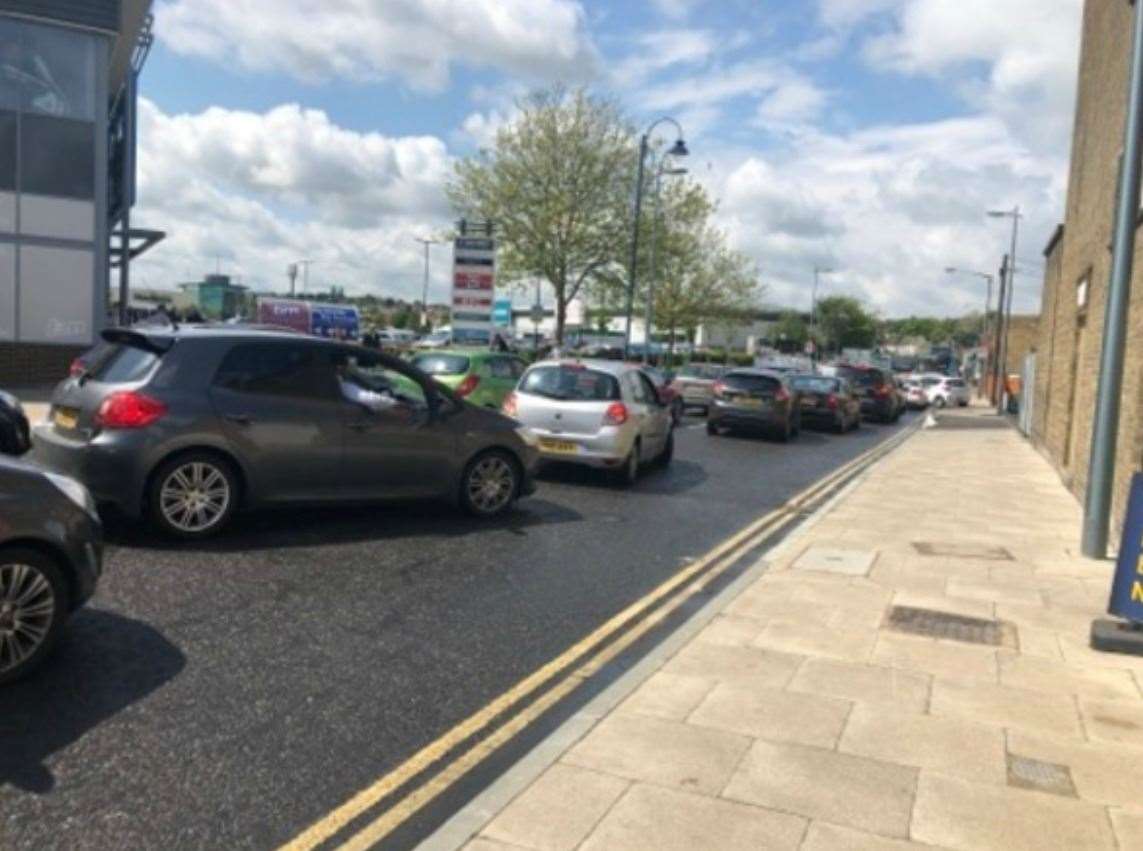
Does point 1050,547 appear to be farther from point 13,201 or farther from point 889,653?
point 13,201

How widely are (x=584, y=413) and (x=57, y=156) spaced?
14214 millimetres

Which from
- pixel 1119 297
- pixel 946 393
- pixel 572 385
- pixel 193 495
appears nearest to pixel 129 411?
pixel 193 495

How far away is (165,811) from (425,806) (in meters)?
0.90

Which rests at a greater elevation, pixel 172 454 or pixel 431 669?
pixel 172 454

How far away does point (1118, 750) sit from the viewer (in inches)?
181

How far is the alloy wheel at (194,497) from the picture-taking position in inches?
296

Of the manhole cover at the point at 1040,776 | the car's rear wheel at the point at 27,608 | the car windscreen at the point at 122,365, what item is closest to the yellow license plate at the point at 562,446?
the car windscreen at the point at 122,365

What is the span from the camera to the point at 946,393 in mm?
48531

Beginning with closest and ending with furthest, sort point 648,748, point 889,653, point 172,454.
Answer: point 648,748, point 889,653, point 172,454

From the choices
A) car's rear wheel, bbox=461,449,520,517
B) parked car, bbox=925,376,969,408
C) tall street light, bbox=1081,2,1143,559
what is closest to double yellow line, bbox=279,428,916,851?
car's rear wheel, bbox=461,449,520,517

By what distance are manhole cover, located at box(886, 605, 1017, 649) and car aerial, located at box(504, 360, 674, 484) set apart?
17.9ft

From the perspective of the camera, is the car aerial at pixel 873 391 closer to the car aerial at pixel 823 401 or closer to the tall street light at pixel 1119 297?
the car aerial at pixel 823 401

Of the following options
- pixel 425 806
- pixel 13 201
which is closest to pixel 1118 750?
pixel 425 806

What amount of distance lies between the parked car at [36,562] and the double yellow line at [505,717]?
5.97 feet
